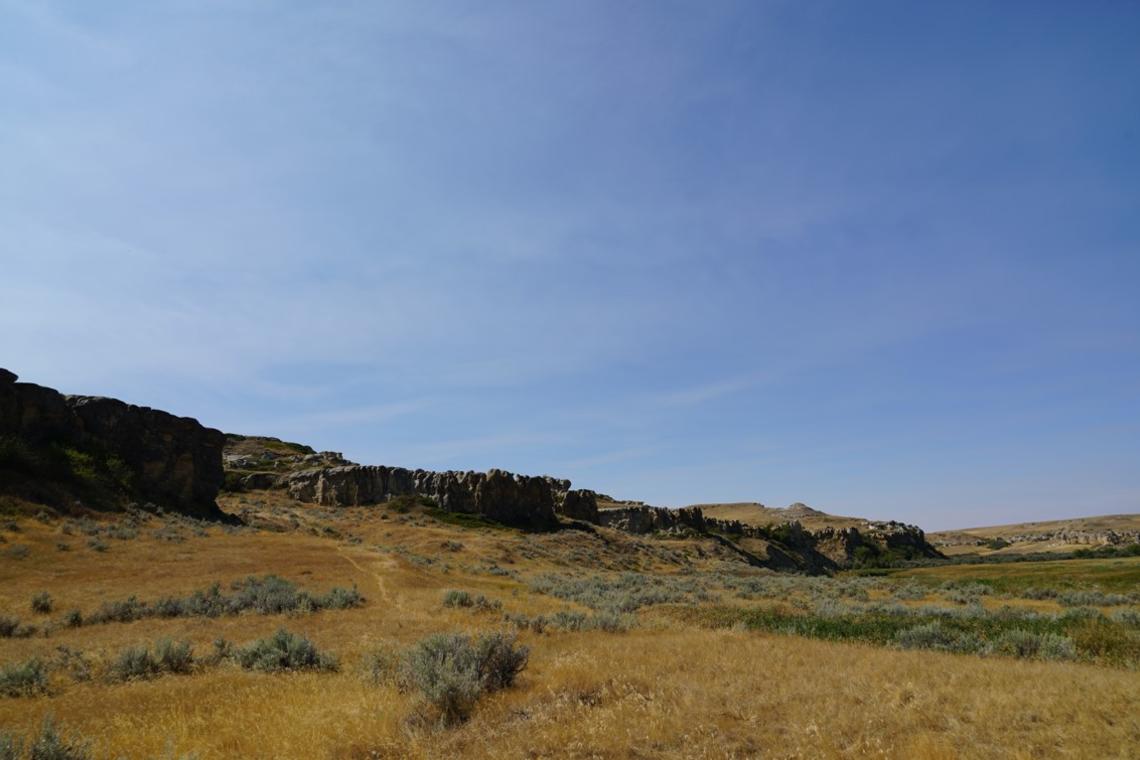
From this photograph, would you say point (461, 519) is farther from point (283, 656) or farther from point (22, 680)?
point (22, 680)

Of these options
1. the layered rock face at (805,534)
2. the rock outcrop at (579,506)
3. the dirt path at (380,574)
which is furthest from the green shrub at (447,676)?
the layered rock face at (805,534)

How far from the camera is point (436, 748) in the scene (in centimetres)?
797

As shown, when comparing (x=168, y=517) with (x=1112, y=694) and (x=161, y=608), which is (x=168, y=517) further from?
(x=1112, y=694)

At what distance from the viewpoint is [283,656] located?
13141 mm

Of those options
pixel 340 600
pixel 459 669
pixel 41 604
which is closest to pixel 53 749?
pixel 459 669

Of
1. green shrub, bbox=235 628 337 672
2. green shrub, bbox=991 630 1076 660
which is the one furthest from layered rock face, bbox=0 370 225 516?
green shrub, bbox=991 630 1076 660

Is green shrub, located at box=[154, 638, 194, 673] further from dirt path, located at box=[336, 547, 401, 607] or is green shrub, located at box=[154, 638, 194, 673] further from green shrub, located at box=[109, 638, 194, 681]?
dirt path, located at box=[336, 547, 401, 607]

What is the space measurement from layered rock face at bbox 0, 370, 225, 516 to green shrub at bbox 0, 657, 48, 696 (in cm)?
3177

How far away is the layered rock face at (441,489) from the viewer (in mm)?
72750

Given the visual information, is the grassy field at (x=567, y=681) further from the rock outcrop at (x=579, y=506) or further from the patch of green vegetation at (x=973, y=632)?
the rock outcrop at (x=579, y=506)

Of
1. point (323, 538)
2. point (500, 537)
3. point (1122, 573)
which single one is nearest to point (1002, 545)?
point (1122, 573)

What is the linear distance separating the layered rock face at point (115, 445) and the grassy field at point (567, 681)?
1222 cm

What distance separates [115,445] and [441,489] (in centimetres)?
3689

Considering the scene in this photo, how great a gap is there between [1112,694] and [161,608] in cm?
2346
